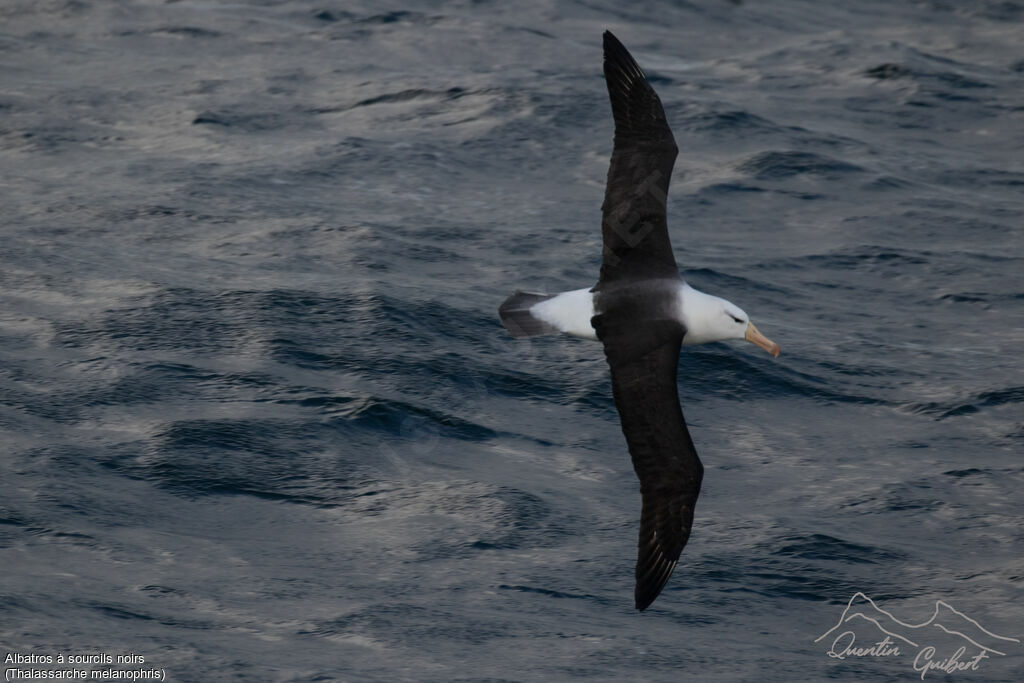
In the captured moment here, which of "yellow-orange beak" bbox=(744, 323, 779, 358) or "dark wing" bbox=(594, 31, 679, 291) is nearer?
"dark wing" bbox=(594, 31, 679, 291)

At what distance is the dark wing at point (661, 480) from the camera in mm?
8297

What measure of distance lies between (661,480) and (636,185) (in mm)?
1950

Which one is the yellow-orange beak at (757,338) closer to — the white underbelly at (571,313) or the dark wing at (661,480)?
the white underbelly at (571,313)

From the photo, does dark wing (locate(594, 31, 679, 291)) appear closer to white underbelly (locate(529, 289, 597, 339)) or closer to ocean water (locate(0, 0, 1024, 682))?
white underbelly (locate(529, 289, 597, 339))

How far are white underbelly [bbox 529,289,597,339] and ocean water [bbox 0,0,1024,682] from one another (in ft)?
3.74

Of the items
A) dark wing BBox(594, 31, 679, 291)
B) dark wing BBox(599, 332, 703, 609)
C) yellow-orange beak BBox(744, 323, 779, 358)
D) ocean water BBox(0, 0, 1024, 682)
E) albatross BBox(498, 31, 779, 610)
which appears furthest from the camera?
yellow-orange beak BBox(744, 323, 779, 358)

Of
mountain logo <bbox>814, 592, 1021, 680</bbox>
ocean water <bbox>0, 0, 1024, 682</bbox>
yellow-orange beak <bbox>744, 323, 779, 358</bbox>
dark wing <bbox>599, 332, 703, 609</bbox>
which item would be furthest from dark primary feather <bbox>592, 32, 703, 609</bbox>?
mountain logo <bbox>814, 592, 1021, 680</bbox>

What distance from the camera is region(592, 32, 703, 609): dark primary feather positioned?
833 centimetres

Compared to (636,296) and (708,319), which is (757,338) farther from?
(636,296)

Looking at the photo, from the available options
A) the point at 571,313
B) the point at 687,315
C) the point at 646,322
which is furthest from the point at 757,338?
the point at 571,313

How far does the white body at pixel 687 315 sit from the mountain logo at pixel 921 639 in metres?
1.79

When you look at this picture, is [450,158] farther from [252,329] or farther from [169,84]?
[252,329]

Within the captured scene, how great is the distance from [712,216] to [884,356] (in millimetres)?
3039

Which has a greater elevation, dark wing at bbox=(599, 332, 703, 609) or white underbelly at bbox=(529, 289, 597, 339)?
white underbelly at bbox=(529, 289, 597, 339)
